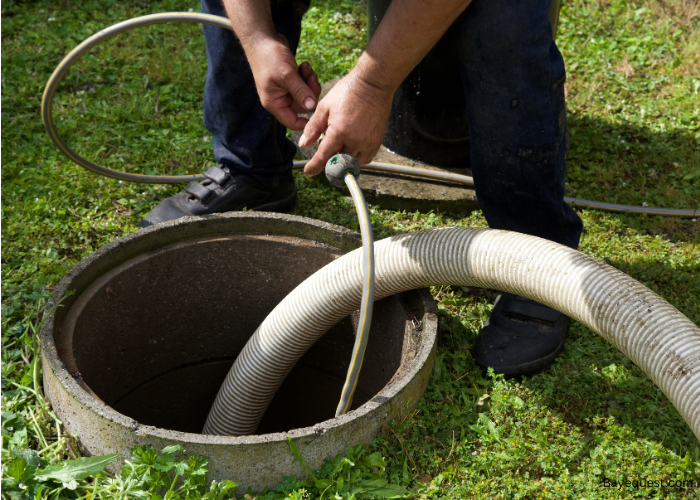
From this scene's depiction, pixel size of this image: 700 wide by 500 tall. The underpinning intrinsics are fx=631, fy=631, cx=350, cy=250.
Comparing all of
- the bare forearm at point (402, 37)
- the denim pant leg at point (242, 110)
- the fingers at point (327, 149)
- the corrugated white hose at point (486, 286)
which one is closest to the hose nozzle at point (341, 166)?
the fingers at point (327, 149)

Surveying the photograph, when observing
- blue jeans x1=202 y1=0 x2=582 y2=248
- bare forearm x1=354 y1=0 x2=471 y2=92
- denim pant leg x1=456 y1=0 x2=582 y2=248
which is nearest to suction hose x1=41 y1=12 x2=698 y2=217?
blue jeans x1=202 y1=0 x2=582 y2=248

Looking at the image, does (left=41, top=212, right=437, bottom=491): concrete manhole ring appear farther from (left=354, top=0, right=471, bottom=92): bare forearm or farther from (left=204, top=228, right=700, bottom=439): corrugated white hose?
Result: (left=354, top=0, right=471, bottom=92): bare forearm

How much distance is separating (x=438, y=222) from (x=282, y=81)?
3.77 feet

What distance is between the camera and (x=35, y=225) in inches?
113

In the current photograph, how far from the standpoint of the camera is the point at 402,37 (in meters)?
1.67

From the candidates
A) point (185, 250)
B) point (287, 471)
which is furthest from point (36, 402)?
point (287, 471)

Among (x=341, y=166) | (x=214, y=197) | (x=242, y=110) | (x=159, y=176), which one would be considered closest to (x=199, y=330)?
(x=214, y=197)

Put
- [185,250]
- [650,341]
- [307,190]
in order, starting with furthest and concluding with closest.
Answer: [307,190]
[185,250]
[650,341]

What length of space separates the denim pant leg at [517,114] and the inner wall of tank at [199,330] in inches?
21.6

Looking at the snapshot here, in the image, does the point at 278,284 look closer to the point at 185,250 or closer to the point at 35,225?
the point at 185,250

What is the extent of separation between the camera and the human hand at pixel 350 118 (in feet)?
5.78

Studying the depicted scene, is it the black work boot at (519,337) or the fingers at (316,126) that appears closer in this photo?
the fingers at (316,126)

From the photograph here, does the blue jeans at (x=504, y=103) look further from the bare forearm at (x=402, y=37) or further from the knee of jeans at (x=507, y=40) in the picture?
the bare forearm at (x=402, y=37)

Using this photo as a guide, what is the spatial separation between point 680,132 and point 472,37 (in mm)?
2019
